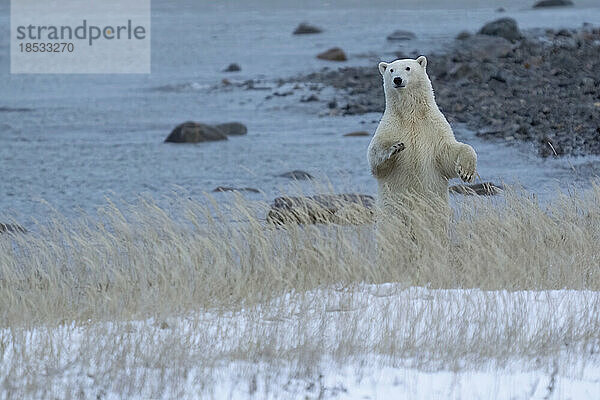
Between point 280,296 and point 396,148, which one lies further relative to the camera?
point 396,148

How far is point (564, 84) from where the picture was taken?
697 inches

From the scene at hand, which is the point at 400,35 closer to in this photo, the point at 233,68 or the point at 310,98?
the point at 233,68

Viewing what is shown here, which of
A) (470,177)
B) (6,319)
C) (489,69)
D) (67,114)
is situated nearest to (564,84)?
(489,69)

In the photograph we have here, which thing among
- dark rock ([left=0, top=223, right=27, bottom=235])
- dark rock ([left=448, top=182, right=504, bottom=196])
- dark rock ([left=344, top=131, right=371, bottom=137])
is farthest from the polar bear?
dark rock ([left=344, top=131, right=371, bottom=137])

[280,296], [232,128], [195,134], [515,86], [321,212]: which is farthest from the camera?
[515,86]

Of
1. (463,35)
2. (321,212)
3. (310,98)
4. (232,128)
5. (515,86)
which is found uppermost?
(463,35)

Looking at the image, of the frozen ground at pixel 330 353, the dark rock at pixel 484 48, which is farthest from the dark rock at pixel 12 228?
the dark rock at pixel 484 48

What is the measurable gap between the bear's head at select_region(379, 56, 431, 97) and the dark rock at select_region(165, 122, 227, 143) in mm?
9714

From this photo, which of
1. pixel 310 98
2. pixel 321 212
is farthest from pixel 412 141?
pixel 310 98

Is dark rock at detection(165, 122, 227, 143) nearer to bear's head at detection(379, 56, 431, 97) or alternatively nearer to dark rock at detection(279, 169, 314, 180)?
dark rock at detection(279, 169, 314, 180)

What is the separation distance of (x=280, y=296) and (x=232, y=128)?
447 inches

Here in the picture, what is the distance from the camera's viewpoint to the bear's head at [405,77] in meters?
6.50

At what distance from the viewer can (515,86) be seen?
17875 millimetres

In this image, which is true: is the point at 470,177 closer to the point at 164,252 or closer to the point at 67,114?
the point at 164,252
